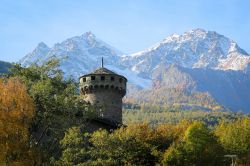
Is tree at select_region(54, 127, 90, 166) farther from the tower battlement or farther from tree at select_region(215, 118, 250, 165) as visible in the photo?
tree at select_region(215, 118, 250, 165)

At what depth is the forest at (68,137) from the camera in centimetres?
3818

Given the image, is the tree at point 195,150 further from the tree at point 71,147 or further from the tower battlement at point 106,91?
the tree at point 71,147

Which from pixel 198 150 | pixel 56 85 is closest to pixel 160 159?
pixel 198 150

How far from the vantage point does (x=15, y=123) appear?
37875mm

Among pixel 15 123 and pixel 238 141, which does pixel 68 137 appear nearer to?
pixel 15 123

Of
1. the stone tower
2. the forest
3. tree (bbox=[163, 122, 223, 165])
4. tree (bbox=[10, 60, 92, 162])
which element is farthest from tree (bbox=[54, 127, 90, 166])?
the stone tower

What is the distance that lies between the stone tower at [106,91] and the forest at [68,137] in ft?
13.6

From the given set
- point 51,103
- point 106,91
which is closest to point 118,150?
point 51,103

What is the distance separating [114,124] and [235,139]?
16.0m

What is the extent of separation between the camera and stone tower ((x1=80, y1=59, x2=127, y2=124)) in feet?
209

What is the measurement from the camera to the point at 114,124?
61.3 metres

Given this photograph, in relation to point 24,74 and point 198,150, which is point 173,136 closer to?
point 198,150

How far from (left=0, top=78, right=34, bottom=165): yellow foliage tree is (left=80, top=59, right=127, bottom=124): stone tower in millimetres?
24459

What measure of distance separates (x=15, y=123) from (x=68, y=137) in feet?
18.0
